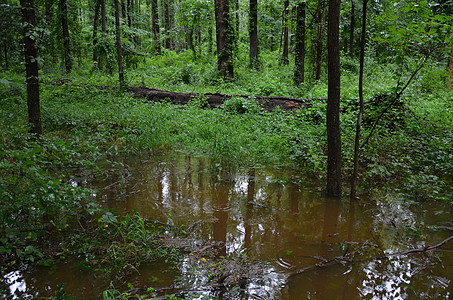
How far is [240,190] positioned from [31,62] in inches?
190

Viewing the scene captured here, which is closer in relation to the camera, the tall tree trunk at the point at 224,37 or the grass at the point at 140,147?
the grass at the point at 140,147

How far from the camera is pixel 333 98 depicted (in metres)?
5.00

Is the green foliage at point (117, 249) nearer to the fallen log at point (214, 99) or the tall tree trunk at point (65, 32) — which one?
the fallen log at point (214, 99)

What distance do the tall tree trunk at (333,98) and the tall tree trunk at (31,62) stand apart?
17.3 feet

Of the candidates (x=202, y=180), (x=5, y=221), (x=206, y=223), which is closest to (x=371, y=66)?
(x=202, y=180)

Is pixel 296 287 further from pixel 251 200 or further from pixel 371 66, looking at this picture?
pixel 371 66

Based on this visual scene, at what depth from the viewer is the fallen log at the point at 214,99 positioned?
10.5 meters

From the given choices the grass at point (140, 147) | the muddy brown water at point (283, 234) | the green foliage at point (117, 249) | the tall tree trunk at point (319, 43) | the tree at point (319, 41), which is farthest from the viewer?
the tall tree trunk at point (319, 43)

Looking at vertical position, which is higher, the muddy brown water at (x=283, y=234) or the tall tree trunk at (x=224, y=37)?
the tall tree trunk at (x=224, y=37)

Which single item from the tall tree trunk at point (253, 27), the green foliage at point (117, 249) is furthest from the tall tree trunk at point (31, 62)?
the tall tree trunk at point (253, 27)

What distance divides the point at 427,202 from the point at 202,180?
4.32 m

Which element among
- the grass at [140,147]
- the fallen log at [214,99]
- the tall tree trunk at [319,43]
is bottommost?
the grass at [140,147]

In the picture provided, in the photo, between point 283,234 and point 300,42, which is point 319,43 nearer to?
point 300,42

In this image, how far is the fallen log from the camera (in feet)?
34.3
